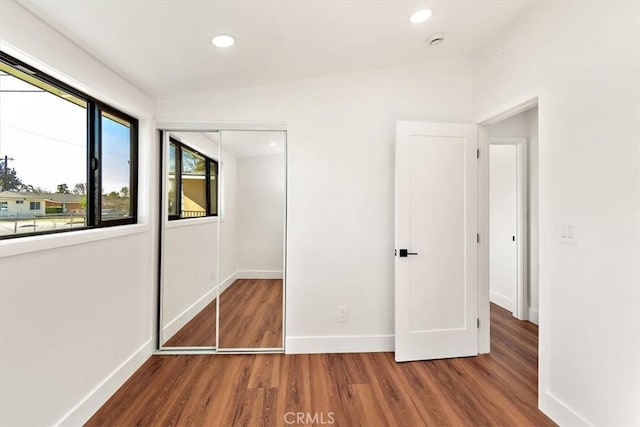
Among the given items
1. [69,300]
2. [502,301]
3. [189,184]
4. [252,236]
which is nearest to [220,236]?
[252,236]

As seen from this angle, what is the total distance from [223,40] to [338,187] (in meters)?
1.45

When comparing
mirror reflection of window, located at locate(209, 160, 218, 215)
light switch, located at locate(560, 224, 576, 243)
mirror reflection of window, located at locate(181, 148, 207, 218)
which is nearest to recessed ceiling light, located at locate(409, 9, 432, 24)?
light switch, located at locate(560, 224, 576, 243)

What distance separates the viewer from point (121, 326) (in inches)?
86.0

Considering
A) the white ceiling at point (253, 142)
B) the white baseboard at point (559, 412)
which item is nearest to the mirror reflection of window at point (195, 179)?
the white ceiling at point (253, 142)

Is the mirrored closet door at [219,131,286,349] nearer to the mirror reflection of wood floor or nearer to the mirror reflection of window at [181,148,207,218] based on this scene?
the mirror reflection of wood floor

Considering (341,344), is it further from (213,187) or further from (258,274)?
(213,187)

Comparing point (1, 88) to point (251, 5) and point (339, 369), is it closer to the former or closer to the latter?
point (251, 5)

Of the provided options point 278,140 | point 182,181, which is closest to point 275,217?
point 278,140

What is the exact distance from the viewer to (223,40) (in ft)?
6.18

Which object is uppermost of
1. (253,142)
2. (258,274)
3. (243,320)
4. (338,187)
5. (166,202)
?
(253,142)

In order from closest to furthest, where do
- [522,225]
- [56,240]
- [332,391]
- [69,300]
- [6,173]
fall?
1. [6,173]
2. [56,240]
3. [69,300]
4. [332,391]
5. [522,225]

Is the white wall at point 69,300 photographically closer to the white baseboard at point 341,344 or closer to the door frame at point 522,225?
the white baseboard at point 341,344

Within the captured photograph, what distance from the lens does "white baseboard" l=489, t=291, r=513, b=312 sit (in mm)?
3658

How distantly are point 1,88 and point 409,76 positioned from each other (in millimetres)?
2813
